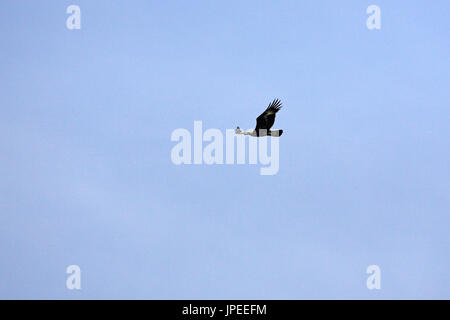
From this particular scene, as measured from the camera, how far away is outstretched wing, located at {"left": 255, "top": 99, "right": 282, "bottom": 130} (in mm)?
32500

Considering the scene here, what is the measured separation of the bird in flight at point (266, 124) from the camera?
107ft

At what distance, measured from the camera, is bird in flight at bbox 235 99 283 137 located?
32.5m

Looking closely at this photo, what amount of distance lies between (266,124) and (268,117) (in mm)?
303

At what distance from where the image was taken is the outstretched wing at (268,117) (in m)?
32.5

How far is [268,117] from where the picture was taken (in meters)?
32.7
